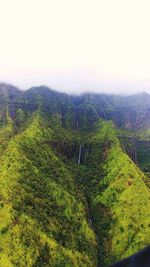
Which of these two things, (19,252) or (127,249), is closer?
(19,252)

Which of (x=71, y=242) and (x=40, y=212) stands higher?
(x=40, y=212)

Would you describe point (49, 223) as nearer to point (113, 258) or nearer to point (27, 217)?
point (27, 217)

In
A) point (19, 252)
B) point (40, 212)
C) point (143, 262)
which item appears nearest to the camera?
point (143, 262)

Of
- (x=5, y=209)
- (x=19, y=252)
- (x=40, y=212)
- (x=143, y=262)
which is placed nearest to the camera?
(x=143, y=262)

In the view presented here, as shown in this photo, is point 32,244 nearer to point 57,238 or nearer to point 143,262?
point 57,238

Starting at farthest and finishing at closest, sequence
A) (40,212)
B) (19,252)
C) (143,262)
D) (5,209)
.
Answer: (40,212) → (5,209) → (19,252) → (143,262)

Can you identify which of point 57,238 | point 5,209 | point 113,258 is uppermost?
point 5,209

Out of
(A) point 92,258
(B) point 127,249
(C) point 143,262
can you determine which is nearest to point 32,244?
(A) point 92,258

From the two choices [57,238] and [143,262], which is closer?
[143,262]

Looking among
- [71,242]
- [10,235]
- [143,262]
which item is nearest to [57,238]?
[71,242]
